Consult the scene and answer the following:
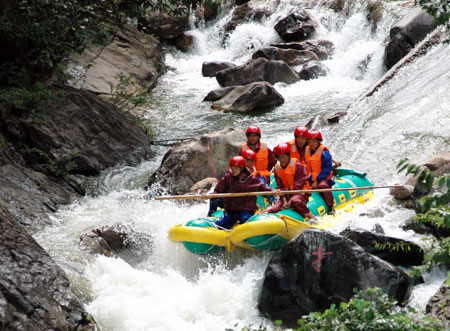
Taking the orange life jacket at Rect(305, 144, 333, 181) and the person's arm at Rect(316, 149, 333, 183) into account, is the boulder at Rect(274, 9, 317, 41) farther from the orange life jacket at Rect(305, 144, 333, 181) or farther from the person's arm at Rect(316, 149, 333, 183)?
the person's arm at Rect(316, 149, 333, 183)

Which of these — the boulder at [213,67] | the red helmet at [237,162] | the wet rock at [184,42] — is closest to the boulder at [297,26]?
the boulder at [213,67]

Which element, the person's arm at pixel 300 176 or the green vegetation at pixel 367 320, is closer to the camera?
the green vegetation at pixel 367 320

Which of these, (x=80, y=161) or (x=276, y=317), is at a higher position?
(x=276, y=317)

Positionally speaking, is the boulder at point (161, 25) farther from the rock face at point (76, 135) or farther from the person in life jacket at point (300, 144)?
the person in life jacket at point (300, 144)

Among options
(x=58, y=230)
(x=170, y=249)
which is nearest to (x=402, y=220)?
(x=170, y=249)

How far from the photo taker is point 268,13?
21828mm

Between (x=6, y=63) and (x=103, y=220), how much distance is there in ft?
13.9

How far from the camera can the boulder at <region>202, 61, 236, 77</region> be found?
18812mm

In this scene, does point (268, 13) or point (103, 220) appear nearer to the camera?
point (103, 220)

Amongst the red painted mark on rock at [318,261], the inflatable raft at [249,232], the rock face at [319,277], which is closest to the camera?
the rock face at [319,277]

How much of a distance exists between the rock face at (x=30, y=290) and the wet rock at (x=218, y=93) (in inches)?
402

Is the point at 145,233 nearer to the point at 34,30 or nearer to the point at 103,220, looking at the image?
the point at 103,220

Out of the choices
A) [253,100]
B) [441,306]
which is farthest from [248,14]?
[441,306]

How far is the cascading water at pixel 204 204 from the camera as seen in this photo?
6.54 metres
